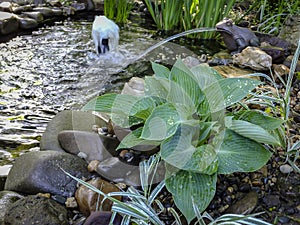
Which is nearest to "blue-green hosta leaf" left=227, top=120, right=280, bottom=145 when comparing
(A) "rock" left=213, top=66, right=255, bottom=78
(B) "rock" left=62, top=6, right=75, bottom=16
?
→ (A) "rock" left=213, top=66, right=255, bottom=78

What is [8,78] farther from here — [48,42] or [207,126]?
[207,126]

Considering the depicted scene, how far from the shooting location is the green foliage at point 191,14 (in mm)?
3647

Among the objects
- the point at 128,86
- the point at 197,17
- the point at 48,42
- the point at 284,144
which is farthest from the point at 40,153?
A: the point at 197,17

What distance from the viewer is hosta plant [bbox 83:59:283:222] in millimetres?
1244

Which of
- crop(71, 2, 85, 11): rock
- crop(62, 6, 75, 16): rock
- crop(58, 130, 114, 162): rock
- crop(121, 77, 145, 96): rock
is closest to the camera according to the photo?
crop(58, 130, 114, 162): rock

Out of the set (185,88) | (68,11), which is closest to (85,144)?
(185,88)

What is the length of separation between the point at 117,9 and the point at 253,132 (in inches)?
133

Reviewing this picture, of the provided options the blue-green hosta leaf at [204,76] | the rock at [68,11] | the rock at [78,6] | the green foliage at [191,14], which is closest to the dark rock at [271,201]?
the blue-green hosta leaf at [204,76]

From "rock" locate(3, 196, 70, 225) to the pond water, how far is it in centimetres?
64

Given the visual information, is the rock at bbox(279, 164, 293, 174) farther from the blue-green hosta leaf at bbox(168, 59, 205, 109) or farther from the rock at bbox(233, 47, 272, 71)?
the rock at bbox(233, 47, 272, 71)

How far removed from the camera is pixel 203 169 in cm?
123

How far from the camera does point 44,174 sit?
60.7 inches

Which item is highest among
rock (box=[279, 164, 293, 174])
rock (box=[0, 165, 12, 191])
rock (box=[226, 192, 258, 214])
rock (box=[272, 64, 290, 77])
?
rock (box=[272, 64, 290, 77])

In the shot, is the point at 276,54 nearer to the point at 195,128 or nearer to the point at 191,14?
the point at 191,14
